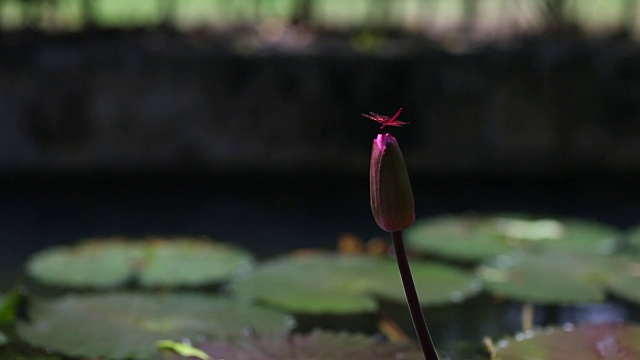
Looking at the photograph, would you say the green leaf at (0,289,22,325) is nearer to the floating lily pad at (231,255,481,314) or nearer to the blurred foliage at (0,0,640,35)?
the floating lily pad at (231,255,481,314)

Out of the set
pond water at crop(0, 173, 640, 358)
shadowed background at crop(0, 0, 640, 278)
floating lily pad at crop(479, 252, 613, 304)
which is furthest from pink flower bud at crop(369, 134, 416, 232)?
shadowed background at crop(0, 0, 640, 278)

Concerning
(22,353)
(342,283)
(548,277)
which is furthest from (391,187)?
(548,277)

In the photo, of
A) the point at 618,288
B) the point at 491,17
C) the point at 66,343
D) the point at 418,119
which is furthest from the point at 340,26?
the point at 66,343

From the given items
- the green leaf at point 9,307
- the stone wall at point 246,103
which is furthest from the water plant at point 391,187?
the stone wall at point 246,103

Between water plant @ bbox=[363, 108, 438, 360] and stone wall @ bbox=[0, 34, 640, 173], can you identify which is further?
stone wall @ bbox=[0, 34, 640, 173]

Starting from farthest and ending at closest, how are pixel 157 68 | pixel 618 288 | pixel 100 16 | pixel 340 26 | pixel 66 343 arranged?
1. pixel 340 26
2. pixel 100 16
3. pixel 157 68
4. pixel 618 288
5. pixel 66 343

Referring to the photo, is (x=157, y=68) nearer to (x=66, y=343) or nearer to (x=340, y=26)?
(x=340, y=26)
